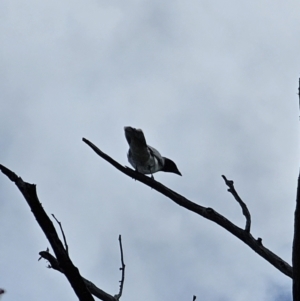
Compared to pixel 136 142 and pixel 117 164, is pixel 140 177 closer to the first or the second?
pixel 117 164

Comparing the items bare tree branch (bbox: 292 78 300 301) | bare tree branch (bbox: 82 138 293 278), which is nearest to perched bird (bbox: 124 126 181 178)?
bare tree branch (bbox: 82 138 293 278)

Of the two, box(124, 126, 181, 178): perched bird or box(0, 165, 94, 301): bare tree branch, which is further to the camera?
box(124, 126, 181, 178): perched bird

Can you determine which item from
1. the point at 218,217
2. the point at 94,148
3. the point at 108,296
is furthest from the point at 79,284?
the point at 94,148

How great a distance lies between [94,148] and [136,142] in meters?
4.01

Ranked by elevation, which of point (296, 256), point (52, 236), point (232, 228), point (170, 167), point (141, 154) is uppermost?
point (170, 167)

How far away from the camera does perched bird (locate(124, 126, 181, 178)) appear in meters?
9.20

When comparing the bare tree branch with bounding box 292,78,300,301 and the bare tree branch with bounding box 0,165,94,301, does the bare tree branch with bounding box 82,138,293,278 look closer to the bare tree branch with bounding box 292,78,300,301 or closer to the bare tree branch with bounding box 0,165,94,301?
the bare tree branch with bounding box 292,78,300,301

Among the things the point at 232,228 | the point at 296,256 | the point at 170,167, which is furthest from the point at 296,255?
the point at 170,167

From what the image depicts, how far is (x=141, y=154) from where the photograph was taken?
9859 mm

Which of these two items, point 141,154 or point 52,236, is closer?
point 52,236

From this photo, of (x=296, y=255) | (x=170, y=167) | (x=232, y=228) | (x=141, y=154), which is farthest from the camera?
(x=170, y=167)

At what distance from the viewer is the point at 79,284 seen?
3.13 meters

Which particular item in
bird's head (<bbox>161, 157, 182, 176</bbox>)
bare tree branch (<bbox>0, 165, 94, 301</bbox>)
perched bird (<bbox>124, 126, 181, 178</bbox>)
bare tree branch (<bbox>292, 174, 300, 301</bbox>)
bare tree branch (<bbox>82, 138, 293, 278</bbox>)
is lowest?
bare tree branch (<bbox>0, 165, 94, 301</bbox>)

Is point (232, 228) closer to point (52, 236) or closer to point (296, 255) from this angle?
point (296, 255)
